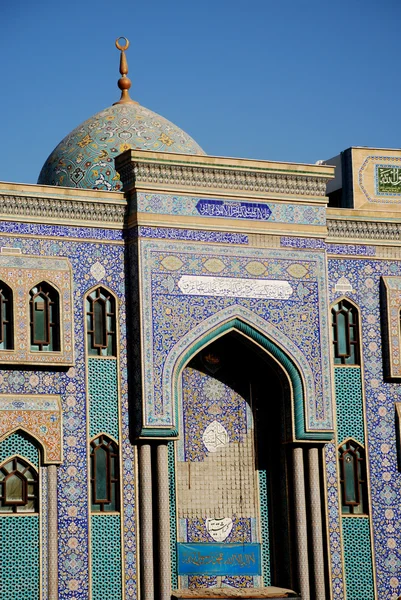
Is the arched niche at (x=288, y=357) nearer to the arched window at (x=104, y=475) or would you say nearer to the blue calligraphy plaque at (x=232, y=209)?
the arched window at (x=104, y=475)

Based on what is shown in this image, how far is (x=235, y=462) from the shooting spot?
16.1m

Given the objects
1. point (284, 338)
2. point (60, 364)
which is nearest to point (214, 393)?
point (284, 338)

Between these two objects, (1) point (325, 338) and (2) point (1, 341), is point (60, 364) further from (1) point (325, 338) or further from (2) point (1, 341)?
(1) point (325, 338)

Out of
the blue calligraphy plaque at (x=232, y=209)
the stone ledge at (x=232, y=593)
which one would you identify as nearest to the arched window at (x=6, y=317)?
the blue calligraphy plaque at (x=232, y=209)

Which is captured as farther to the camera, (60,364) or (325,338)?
(325,338)

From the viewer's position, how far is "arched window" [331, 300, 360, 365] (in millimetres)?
16641

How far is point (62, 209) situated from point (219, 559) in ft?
13.4

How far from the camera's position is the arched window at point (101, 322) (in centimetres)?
1547

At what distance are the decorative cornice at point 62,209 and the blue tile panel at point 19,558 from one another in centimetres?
313

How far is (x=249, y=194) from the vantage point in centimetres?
1628

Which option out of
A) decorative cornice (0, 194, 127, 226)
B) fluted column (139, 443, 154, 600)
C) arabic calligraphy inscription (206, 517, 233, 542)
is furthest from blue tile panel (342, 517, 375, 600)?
decorative cornice (0, 194, 127, 226)

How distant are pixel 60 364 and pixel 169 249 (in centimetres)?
177

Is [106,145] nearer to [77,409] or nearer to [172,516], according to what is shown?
[77,409]

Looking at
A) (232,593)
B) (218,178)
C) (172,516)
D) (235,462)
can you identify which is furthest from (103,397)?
(218,178)
